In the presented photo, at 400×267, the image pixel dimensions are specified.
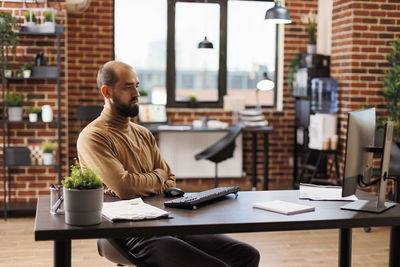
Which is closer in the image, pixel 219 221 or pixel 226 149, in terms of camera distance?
pixel 219 221

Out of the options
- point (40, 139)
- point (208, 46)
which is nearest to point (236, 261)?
point (40, 139)

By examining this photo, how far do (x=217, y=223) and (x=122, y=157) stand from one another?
2.62 feet

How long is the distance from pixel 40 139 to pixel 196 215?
3.51 meters

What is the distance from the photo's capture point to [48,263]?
3770 mm

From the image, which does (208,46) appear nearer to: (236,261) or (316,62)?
(316,62)

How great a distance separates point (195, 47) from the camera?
6.60 m

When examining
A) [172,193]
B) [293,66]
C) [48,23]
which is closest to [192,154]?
[293,66]

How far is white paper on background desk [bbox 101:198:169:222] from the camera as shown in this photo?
2.04 meters

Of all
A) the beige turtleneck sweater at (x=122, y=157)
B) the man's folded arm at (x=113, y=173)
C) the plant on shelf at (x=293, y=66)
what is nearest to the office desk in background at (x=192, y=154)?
the plant on shelf at (x=293, y=66)

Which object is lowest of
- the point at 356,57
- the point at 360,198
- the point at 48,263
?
the point at 48,263

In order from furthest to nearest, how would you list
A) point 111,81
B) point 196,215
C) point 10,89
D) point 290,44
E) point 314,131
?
point 290,44 < point 314,131 < point 10,89 < point 111,81 < point 196,215

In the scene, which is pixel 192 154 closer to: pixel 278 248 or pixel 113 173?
pixel 278 248

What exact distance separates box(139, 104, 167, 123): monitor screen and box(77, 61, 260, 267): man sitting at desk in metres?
3.22

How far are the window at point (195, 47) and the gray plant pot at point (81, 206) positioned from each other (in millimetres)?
4416
